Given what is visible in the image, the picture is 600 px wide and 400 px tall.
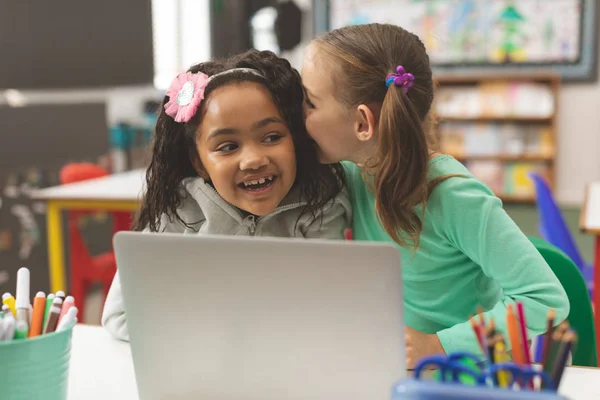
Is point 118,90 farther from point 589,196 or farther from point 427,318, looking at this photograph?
point 427,318

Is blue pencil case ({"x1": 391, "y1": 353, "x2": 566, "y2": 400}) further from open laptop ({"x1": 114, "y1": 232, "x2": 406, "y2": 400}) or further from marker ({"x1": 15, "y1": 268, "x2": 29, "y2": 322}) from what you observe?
marker ({"x1": 15, "y1": 268, "x2": 29, "y2": 322})

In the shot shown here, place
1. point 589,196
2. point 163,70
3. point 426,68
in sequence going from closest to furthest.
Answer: point 426,68 < point 589,196 < point 163,70

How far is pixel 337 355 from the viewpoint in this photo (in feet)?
2.23

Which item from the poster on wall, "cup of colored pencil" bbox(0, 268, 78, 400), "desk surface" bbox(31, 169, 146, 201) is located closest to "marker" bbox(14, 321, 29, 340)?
"cup of colored pencil" bbox(0, 268, 78, 400)

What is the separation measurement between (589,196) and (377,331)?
7.11ft

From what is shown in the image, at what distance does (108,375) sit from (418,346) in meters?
0.41

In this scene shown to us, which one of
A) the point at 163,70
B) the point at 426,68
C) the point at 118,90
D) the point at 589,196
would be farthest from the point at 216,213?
the point at 163,70

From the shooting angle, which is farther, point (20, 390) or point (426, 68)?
point (426, 68)

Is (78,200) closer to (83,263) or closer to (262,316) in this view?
(83,263)

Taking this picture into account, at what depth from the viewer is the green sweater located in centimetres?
88

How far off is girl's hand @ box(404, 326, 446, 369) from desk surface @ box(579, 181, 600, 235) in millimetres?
1375

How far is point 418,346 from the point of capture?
0.86m

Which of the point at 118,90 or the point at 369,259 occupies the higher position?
the point at 118,90

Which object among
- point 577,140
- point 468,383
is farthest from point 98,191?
point 577,140
